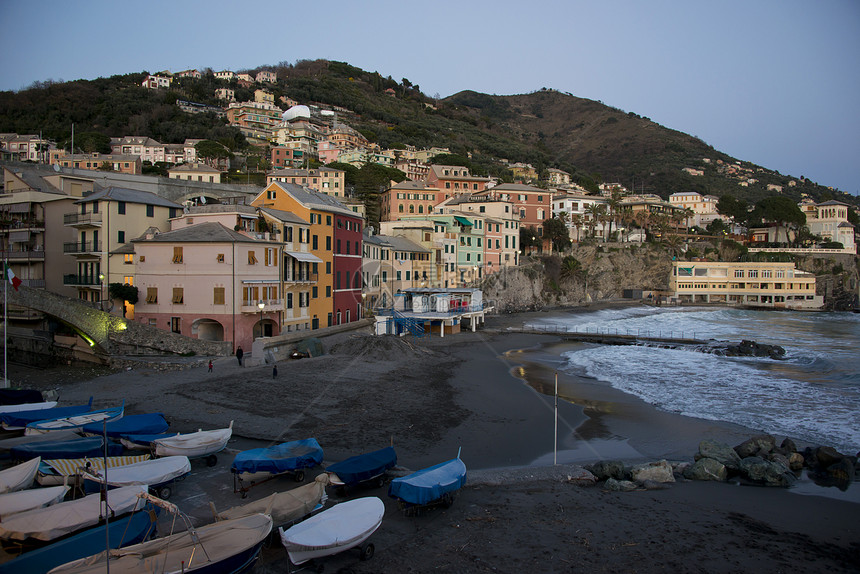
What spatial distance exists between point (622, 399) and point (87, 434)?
75.3ft

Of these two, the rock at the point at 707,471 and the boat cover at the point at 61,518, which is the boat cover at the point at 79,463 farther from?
the rock at the point at 707,471

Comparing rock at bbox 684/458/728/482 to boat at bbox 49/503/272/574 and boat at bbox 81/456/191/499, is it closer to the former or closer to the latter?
boat at bbox 49/503/272/574

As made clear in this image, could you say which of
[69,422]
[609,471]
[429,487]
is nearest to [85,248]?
[69,422]

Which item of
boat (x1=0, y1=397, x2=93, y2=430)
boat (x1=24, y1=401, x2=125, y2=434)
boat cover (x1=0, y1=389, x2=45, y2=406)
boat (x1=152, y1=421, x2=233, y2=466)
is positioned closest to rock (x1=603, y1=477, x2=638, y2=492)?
boat (x1=152, y1=421, x2=233, y2=466)

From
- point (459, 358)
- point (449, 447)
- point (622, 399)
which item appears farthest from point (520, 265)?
point (449, 447)

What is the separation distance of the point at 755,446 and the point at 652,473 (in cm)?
478

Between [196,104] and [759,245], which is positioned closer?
[759,245]

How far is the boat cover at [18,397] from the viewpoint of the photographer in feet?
68.4

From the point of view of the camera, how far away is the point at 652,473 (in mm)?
15617

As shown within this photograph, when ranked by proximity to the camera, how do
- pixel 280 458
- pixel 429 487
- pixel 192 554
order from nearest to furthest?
pixel 192 554 < pixel 429 487 < pixel 280 458

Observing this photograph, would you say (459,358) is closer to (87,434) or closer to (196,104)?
(87,434)

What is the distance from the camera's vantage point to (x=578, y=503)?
13.7m

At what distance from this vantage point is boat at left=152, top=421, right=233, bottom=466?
49.0 ft

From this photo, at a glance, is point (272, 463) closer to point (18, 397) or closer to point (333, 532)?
point (333, 532)
